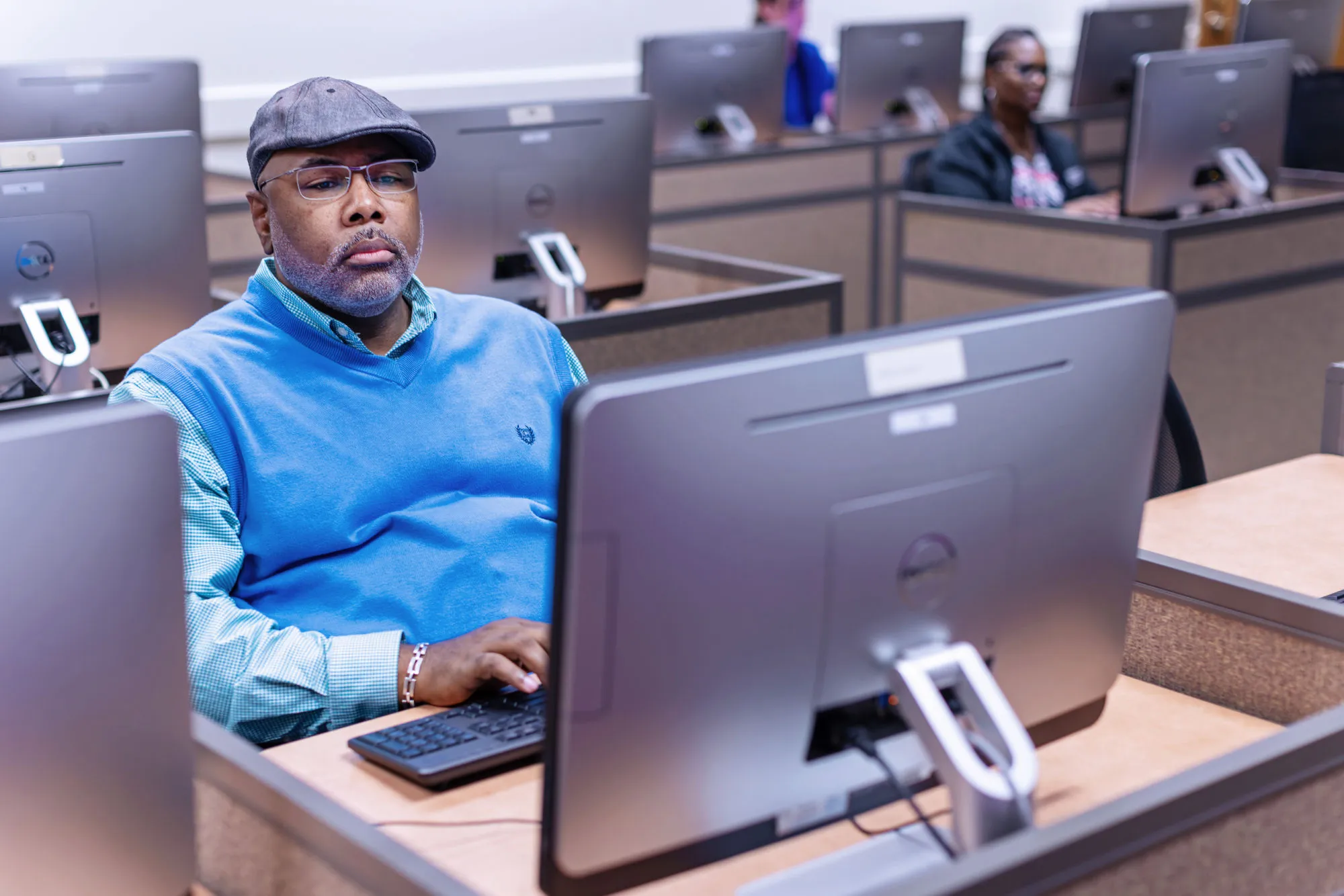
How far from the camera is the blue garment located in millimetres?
5621

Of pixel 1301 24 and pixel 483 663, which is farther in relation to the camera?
pixel 1301 24

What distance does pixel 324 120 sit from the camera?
5.17 ft

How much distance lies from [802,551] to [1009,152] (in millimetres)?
3233

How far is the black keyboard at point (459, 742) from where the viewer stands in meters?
1.22

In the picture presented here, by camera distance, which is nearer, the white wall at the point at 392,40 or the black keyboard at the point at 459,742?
the black keyboard at the point at 459,742

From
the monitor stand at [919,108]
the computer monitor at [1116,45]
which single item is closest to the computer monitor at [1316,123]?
the computer monitor at [1116,45]

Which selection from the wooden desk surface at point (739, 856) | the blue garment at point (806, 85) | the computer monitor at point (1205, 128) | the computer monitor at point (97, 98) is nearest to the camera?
the wooden desk surface at point (739, 856)

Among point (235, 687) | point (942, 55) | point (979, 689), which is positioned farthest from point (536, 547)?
point (942, 55)

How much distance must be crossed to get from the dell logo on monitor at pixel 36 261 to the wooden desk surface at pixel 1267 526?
5.19 feet

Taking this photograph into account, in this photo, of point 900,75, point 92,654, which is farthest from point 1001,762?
point 900,75

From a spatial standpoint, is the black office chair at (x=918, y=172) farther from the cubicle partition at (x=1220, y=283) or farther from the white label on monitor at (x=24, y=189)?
the white label on monitor at (x=24, y=189)

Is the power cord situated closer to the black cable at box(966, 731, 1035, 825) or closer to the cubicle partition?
the black cable at box(966, 731, 1035, 825)

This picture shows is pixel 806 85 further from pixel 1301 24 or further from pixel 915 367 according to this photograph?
pixel 915 367

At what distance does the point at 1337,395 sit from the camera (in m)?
2.05
